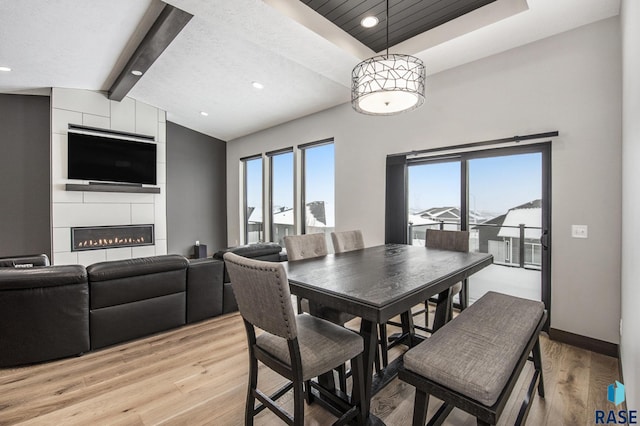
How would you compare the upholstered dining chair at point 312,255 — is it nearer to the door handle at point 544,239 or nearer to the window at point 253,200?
the door handle at point 544,239

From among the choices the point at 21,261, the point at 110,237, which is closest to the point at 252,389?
the point at 21,261

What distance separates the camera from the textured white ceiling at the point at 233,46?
2.63 metres

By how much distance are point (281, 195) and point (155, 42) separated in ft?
11.8

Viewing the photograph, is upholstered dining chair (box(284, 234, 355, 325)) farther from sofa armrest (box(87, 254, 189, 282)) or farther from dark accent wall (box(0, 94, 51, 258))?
dark accent wall (box(0, 94, 51, 258))

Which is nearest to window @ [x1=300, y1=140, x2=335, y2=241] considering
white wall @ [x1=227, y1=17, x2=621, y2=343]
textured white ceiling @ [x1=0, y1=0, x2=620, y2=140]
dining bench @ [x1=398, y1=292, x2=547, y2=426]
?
textured white ceiling @ [x1=0, y1=0, x2=620, y2=140]

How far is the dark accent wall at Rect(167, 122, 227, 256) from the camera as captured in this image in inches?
270

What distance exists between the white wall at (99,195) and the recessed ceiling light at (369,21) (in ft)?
16.2

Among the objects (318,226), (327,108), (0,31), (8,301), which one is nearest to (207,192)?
(318,226)

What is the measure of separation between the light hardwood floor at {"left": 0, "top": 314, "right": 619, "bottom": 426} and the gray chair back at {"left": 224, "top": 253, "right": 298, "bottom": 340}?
2.77 ft

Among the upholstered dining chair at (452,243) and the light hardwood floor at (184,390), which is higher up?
the upholstered dining chair at (452,243)

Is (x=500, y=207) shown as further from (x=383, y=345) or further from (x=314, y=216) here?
(x=314, y=216)

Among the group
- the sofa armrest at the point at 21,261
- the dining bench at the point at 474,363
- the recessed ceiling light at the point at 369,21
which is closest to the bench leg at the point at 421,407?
the dining bench at the point at 474,363

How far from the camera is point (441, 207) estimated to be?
396 centimetres

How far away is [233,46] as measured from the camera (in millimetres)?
3654
